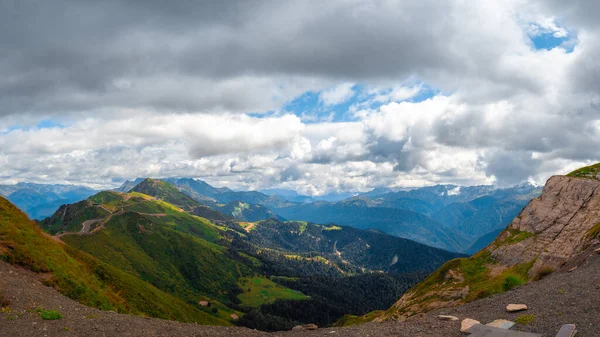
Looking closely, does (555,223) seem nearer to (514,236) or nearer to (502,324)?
(514,236)

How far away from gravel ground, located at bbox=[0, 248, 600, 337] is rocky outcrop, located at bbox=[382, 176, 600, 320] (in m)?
28.9

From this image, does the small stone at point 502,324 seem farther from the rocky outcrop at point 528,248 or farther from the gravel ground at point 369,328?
the rocky outcrop at point 528,248

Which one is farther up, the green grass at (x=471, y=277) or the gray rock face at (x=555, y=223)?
the gray rock face at (x=555, y=223)

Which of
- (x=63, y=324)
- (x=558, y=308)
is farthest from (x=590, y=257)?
(x=63, y=324)

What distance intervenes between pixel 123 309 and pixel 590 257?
69.7m

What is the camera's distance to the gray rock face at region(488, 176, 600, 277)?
2539 inches

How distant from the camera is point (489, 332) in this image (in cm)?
2094

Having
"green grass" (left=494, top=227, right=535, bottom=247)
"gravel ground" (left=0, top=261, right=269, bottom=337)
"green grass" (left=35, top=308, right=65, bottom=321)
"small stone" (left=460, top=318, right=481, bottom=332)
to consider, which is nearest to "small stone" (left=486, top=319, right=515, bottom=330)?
"small stone" (left=460, top=318, right=481, bottom=332)

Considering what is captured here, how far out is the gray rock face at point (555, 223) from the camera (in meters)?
64.5

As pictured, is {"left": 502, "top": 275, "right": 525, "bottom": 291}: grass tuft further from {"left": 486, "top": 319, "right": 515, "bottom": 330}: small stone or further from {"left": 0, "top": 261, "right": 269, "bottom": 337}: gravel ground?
{"left": 0, "top": 261, "right": 269, "bottom": 337}: gravel ground

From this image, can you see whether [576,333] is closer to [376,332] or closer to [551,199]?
[376,332]

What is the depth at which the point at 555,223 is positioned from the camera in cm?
7500

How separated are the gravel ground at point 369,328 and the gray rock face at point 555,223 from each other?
119 feet

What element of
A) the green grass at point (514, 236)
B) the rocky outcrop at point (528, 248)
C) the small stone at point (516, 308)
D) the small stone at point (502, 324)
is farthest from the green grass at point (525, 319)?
the green grass at point (514, 236)
